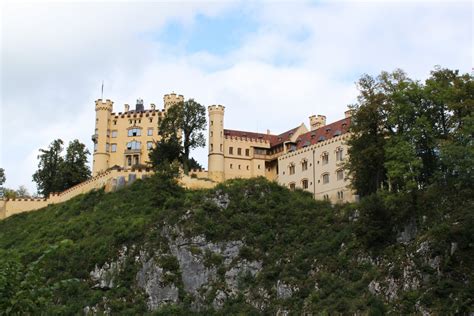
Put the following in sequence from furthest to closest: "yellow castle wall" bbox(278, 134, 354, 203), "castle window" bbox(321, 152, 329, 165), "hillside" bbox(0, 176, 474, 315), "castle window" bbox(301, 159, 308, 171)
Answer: "castle window" bbox(301, 159, 308, 171) < "castle window" bbox(321, 152, 329, 165) < "yellow castle wall" bbox(278, 134, 354, 203) < "hillside" bbox(0, 176, 474, 315)

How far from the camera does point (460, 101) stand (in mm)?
52281

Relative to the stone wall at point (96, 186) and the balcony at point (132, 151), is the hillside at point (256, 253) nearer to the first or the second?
the stone wall at point (96, 186)

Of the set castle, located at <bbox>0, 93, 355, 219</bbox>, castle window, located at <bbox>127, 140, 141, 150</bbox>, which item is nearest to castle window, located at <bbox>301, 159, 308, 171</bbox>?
castle, located at <bbox>0, 93, 355, 219</bbox>

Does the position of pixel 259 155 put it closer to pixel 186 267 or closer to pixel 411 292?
pixel 186 267

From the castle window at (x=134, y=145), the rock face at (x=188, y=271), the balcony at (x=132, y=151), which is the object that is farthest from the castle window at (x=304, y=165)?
the castle window at (x=134, y=145)

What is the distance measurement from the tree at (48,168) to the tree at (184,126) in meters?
16.9

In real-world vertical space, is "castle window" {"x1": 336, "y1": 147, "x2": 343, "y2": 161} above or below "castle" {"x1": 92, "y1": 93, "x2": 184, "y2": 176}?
below

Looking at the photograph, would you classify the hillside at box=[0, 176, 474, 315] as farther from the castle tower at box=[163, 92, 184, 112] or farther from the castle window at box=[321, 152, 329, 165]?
the castle tower at box=[163, 92, 184, 112]

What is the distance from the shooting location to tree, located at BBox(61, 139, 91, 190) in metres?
88.8

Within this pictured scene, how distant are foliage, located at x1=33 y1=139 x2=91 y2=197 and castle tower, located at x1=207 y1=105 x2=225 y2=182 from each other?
1819 centimetres

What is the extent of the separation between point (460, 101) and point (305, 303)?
20.0 meters

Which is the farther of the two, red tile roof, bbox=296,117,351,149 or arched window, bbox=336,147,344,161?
red tile roof, bbox=296,117,351,149

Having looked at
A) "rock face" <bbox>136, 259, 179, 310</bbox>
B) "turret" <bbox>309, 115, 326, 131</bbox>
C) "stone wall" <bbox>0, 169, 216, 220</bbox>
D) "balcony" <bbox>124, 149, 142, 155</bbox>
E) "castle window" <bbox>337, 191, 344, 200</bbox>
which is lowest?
"rock face" <bbox>136, 259, 179, 310</bbox>

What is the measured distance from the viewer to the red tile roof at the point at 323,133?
78175 millimetres
